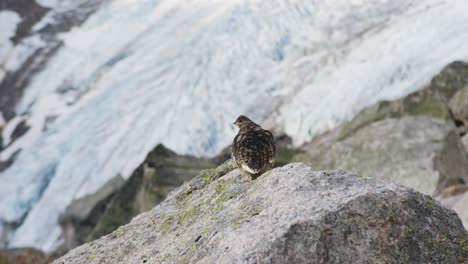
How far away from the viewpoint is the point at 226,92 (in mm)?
24734

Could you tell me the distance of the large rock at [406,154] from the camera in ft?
31.7

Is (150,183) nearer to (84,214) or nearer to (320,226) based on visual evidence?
(84,214)

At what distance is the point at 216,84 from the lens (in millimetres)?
25062

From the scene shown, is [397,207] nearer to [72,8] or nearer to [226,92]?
[226,92]

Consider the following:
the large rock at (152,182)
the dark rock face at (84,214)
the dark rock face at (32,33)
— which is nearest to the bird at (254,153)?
the large rock at (152,182)

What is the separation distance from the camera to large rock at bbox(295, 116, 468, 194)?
967 centimetres

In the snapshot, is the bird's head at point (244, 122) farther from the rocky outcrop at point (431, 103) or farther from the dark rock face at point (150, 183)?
the rocky outcrop at point (431, 103)

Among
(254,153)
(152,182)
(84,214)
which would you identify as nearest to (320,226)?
(254,153)

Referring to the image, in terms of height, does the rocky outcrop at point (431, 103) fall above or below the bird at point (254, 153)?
below

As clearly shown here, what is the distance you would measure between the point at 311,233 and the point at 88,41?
34919 millimetres

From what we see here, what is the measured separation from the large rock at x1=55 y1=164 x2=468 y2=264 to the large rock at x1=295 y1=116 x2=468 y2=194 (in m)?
6.39

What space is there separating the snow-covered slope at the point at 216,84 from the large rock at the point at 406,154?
552 centimetres

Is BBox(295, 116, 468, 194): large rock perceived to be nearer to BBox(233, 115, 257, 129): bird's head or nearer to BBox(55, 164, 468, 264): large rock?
BBox(233, 115, 257, 129): bird's head

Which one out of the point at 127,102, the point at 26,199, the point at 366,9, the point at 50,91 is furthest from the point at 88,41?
the point at 366,9
